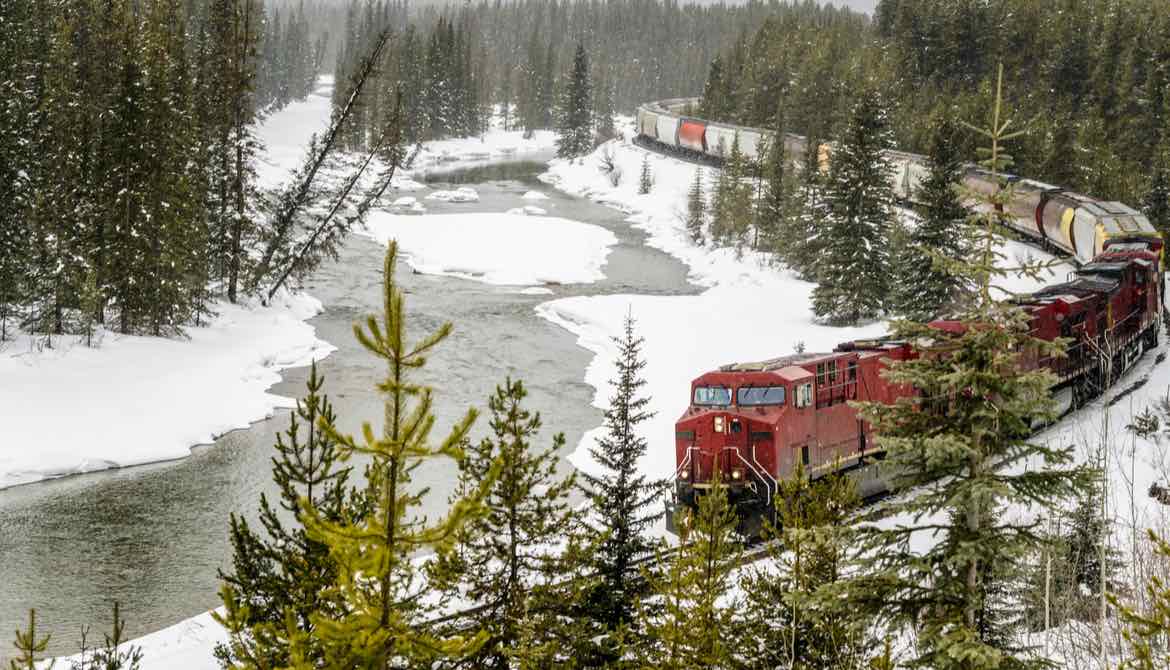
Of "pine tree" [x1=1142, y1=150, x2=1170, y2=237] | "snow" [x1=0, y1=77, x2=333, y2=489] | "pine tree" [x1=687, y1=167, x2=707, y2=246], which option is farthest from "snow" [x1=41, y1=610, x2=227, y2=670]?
"pine tree" [x1=687, y1=167, x2=707, y2=246]

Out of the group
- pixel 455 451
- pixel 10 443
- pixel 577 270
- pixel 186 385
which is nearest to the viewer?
pixel 455 451

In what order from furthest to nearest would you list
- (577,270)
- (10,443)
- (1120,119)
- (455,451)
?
1. (1120,119)
2. (577,270)
3. (10,443)
4. (455,451)

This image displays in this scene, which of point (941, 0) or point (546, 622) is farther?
point (941, 0)

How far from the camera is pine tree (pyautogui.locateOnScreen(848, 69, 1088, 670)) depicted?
34.3 feet

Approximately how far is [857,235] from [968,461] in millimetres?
41682

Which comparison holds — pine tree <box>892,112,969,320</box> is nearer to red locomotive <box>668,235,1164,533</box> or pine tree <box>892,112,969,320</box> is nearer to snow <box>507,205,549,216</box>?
red locomotive <box>668,235,1164,533</box>

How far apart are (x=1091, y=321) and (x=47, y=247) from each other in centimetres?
3702

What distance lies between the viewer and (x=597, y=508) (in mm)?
16766

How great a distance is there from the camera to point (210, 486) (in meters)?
30.5

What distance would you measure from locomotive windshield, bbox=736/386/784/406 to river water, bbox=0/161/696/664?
378 inches

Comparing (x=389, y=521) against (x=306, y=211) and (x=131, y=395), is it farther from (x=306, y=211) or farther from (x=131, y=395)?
(x=306, y=211)

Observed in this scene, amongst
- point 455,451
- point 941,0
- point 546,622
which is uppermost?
point 941,0

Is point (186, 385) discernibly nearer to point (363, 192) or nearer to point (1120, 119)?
point (363, 192)

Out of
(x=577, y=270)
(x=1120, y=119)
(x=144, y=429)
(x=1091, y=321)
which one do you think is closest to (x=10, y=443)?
(x=144, y=429)
